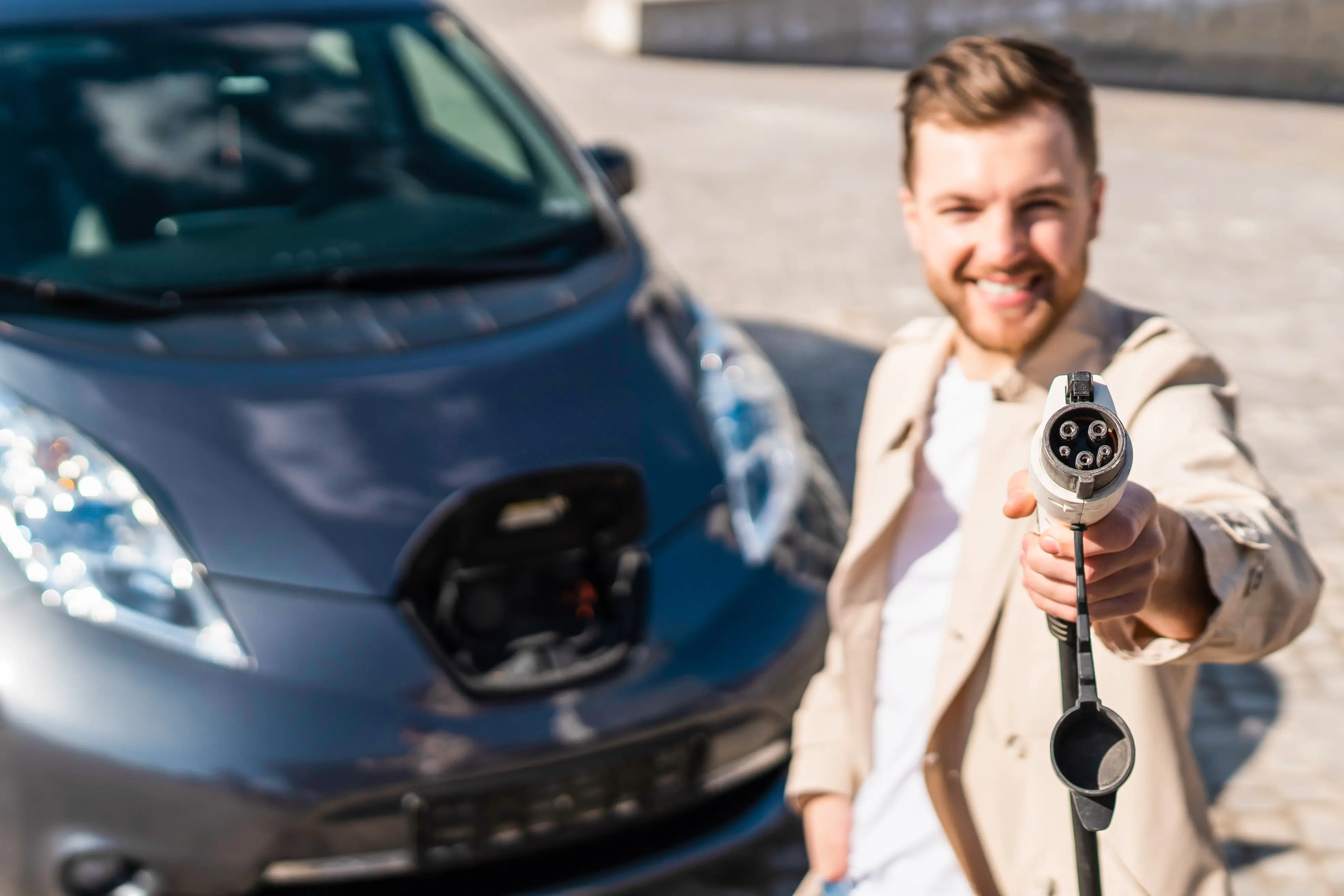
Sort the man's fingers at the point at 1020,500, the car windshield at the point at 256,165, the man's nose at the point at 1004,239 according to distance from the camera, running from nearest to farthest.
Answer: the man's fingers at the point at 1020,500
the man's nose at the point at 1004,239
the car windshield at the point at 256,165

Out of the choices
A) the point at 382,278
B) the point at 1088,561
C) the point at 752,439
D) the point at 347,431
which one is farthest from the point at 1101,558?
the point at 382,278

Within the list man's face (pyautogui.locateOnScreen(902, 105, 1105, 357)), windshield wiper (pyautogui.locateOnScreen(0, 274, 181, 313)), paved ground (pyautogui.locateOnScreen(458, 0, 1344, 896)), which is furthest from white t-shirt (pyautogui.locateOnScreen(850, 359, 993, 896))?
windshield wiper (pyautogui.locateOnScreen(0, 274, 181, 313))

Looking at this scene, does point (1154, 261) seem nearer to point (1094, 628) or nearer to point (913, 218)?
point (913, 218)

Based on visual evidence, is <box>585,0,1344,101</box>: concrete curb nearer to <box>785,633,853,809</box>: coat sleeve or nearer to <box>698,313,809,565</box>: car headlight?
<box>698,313,809,565</box>: car headlight

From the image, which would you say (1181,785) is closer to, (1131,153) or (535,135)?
(535,135)

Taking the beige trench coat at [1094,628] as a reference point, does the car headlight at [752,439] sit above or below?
below

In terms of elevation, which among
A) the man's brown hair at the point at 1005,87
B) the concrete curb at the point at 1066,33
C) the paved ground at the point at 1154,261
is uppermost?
the man's brown hair at the point at 1005,87

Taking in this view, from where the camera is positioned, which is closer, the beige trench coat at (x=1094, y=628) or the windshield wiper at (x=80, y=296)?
the beige trench coat at (x=1094, y=628)

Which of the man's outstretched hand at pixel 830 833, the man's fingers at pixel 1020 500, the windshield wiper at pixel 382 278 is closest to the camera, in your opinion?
the man's fingers at pixel 1020 500

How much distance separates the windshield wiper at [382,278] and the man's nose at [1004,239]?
194 cm

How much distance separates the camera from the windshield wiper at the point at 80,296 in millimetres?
2922

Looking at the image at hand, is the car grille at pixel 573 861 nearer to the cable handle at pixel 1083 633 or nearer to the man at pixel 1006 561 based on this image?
the man at pixel 1006 561

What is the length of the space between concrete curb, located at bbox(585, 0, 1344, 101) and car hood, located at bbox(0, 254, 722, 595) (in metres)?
12.2

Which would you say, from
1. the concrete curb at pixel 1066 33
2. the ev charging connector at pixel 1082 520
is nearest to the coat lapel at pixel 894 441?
the ev charging connector at pixel 1082 520
